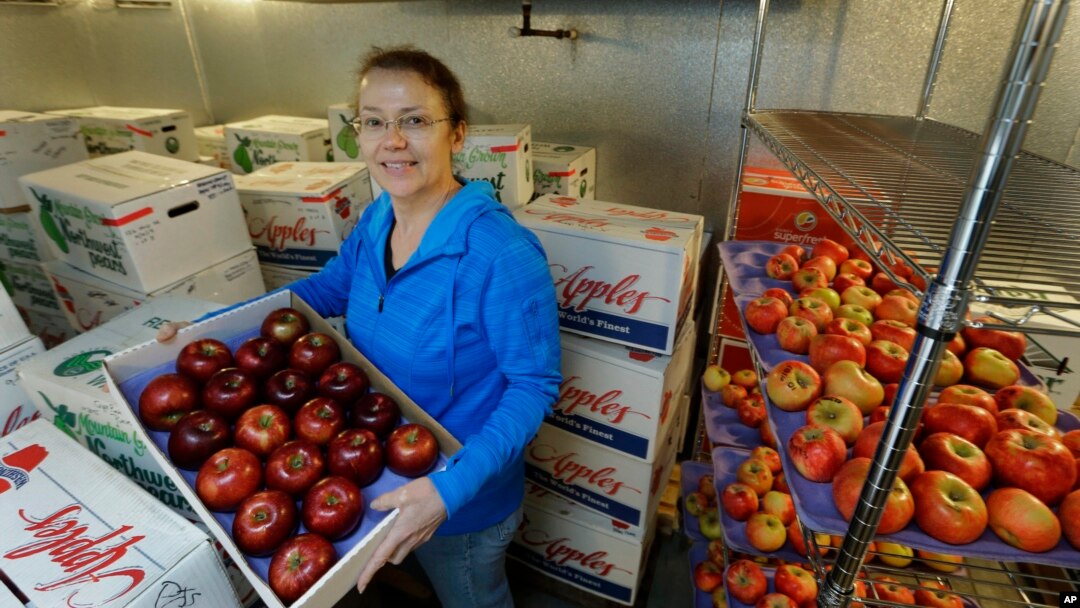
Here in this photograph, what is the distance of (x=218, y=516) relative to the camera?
2.87 ft

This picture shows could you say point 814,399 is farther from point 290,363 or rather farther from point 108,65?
point 108,65

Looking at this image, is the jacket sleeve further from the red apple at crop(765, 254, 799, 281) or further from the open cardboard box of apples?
the red apple at crop(765, 254, 799, 281)

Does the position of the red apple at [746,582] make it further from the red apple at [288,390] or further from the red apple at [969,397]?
the red apple at [288,390]

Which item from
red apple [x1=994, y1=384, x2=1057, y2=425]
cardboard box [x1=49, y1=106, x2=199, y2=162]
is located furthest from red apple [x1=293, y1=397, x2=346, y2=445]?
cardboard box [x1=49, y1=106, x2=199, y2=162]

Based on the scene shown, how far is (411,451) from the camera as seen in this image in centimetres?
94

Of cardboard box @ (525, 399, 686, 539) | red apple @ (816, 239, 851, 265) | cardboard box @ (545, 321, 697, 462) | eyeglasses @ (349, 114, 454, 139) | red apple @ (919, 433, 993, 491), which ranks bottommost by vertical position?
cardboard box @ (525, 399, 686, 539)

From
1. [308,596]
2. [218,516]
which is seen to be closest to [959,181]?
[308,596]

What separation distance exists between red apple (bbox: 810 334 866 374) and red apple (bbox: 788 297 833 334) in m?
0.08

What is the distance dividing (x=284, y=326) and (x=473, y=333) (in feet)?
1.43

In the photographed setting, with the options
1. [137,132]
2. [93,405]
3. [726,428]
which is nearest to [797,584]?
[726,428]

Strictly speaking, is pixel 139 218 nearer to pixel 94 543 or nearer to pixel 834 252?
pixel 94 543

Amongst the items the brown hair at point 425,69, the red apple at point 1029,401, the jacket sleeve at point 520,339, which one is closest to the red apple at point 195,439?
the jacket sleeve at point 520,339

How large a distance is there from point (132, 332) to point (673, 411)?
147 centimetres

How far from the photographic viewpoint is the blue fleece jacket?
102cm
